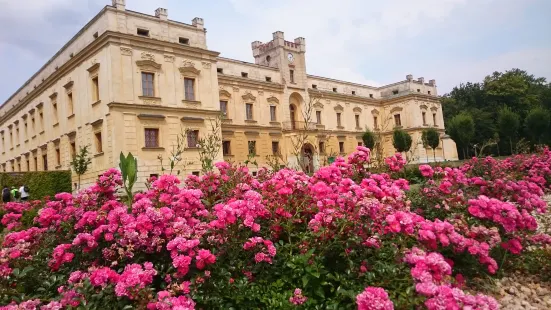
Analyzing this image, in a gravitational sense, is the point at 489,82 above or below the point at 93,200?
above

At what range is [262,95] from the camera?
29.1m

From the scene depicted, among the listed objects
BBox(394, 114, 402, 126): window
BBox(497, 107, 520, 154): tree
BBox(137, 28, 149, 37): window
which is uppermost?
BBox(137, 28, 149, 37): window

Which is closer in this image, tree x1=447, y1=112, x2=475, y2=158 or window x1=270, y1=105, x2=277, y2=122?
window x1=270, y1=105, x2=277, y2=122

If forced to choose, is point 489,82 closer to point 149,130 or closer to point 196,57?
point 196,57

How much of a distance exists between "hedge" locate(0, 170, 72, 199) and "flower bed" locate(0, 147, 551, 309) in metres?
16.5

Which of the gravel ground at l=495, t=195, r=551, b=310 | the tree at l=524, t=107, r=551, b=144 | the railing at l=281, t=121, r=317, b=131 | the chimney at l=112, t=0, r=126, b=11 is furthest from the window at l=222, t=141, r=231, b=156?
the tree at l=524, t=107, r=551, b=144

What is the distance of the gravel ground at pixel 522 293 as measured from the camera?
12.6ft

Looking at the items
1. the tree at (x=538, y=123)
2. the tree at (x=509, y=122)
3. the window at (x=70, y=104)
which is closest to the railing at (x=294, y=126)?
the window at (x=70, y=104)

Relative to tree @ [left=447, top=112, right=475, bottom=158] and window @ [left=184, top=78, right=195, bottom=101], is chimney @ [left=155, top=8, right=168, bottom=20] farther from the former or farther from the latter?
tree @ [left=447, top=112, right=475, bottom=158]

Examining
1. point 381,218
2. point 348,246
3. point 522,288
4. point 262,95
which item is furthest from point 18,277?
point 262,95

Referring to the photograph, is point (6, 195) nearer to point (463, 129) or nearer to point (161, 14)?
point (161, 14)

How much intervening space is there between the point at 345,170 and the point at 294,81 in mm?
27475

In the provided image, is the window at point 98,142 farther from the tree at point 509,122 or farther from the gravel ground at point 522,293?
the tree at point 509,122

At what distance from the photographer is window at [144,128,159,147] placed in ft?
62.6
